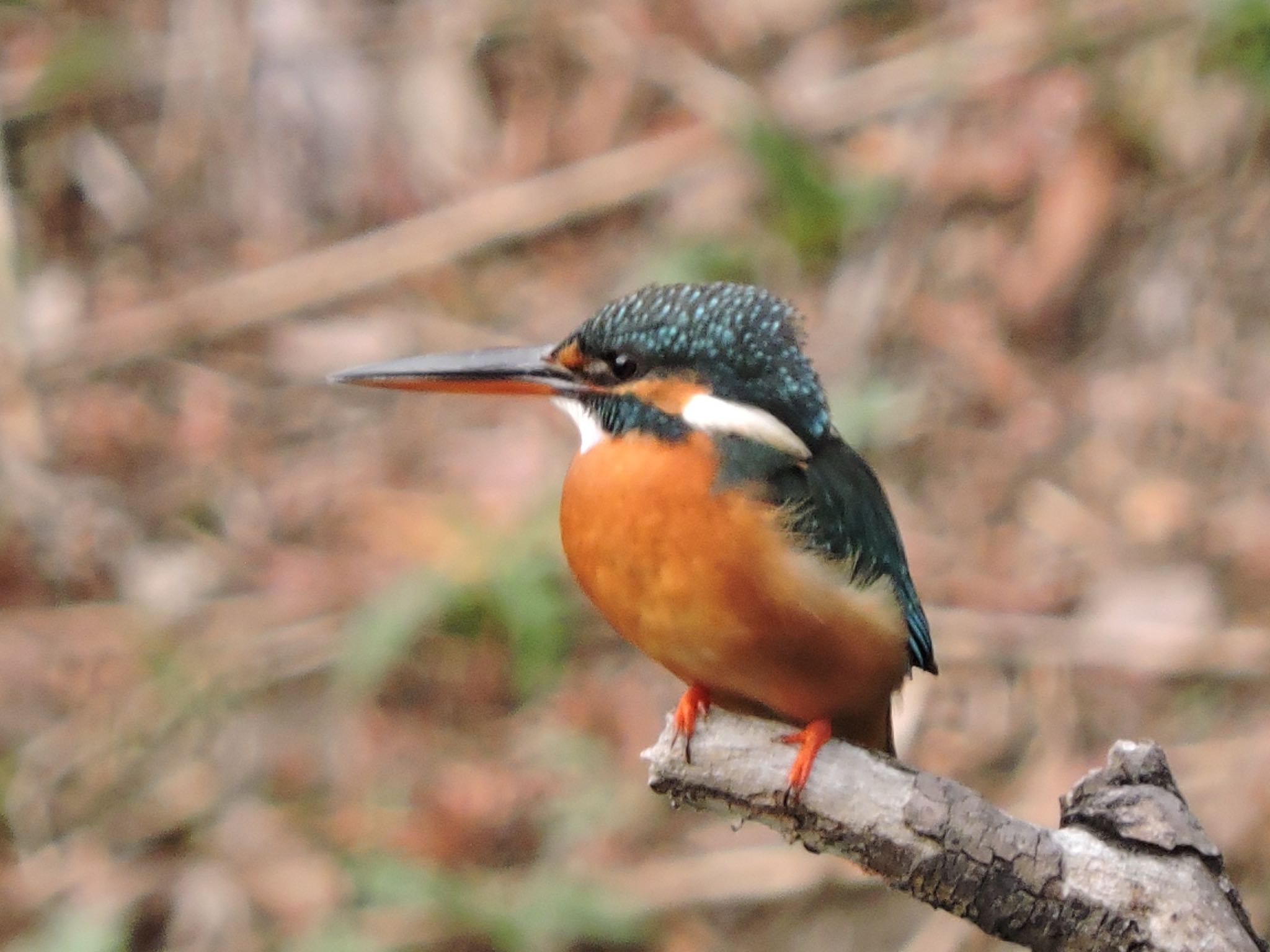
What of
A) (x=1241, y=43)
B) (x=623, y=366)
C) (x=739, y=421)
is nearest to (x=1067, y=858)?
(x=739, y=421)

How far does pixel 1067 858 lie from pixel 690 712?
16.8 inches

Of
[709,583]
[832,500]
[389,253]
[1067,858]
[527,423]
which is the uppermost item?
[389,253]

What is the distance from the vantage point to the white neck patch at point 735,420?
1608mm

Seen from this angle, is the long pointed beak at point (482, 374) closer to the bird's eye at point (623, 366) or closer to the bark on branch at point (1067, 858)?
the bird's eye at point (623, 366)

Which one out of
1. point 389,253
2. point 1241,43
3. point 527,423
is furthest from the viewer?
point 389,253

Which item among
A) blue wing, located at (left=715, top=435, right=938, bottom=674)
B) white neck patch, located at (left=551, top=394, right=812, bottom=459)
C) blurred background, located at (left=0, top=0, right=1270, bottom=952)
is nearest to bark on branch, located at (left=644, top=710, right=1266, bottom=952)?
blue wing, located at (left=715, top=435, right=938, bottom=674)

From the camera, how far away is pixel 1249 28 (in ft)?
11.8

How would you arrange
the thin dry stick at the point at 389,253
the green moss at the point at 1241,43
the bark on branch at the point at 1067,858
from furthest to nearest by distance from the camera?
the thin dry stick at the point at 389,253 < the green moss at the point at 1241,43 < the bark on branch at the point at 1067,858

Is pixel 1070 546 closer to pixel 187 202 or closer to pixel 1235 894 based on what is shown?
pixel 1235 894

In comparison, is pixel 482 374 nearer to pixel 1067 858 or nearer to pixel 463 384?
pixel 463 384

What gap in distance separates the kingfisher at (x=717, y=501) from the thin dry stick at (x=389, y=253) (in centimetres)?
254

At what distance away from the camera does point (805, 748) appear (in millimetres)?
1528

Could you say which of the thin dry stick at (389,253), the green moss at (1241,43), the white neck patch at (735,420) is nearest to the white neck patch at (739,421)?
the white neck patch at (735,420)

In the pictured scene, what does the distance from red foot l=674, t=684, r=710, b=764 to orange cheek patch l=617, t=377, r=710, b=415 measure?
1.07 ft
